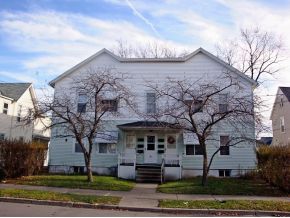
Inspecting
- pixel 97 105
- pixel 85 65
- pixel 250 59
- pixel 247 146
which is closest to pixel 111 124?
pixel 85 65

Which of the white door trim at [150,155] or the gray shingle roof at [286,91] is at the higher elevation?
the gray shingle roof at [286,91]

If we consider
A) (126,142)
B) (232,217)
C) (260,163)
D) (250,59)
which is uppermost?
(250,59)

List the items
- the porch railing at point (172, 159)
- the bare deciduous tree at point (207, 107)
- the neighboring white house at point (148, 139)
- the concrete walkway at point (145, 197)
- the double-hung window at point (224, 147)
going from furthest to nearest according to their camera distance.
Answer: the double-hung window at point (224, 147) → the neighboring white house at point (148, 139) → the porch railing at point (172, 159) → the bare deciduous tree at point (207, 107) → the concrete walkway at point (145, 197)

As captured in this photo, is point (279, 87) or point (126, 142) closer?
point (126, 142)

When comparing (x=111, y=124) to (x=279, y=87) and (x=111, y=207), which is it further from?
(x=279, y=87)

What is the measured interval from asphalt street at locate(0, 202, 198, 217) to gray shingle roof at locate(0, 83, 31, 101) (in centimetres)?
2422

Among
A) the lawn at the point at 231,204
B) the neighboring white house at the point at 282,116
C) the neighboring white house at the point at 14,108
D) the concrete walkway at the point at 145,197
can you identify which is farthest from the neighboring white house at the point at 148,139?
the neighboring white house at the point at 282,116

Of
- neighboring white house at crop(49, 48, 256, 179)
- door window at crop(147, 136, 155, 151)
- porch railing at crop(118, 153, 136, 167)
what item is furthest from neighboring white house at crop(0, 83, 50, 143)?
Answer: door window at crop(147, 136, 155, 151)

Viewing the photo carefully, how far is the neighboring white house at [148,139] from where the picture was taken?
23.0 metres

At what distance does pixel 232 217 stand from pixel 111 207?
405 cm

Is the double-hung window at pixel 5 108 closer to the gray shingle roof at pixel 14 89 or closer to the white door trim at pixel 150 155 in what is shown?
the gray shingle roof at pixel 14 89

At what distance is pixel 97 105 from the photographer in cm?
1759

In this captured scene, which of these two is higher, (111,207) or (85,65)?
(85,65)

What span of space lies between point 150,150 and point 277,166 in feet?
31.8
